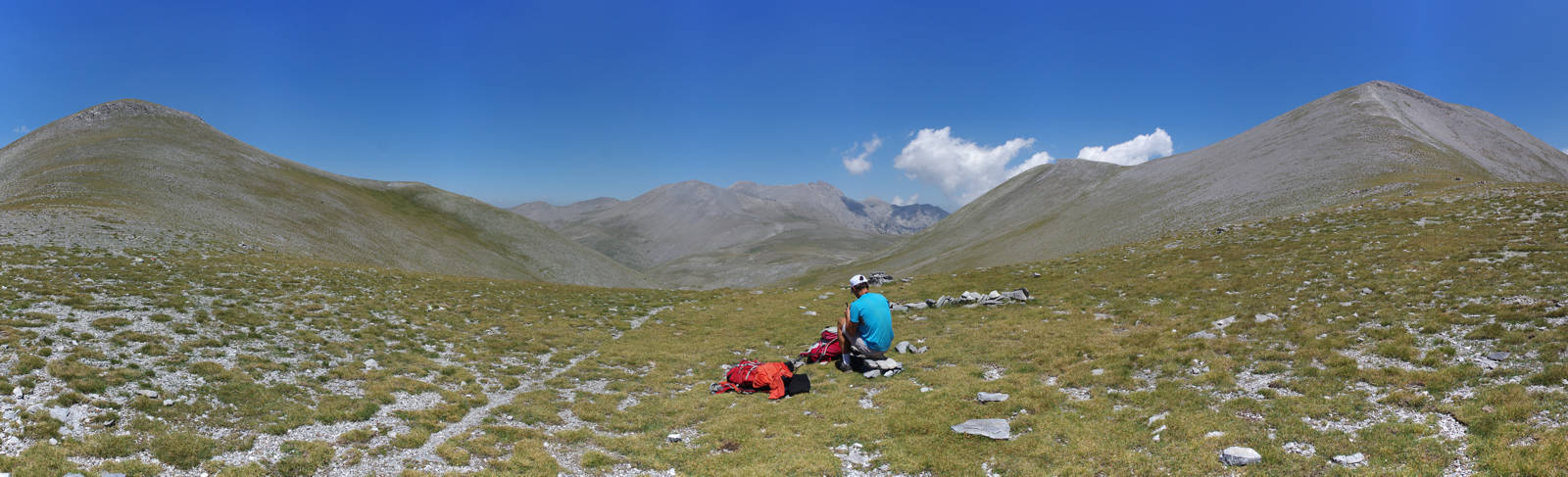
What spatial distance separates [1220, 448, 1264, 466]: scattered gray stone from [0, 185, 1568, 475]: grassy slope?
0.91 ft

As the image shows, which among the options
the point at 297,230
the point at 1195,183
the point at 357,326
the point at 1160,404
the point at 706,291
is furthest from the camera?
the point at 1195,183

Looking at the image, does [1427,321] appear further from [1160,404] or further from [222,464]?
[222,464]

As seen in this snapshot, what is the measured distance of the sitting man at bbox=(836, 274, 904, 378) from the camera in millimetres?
19594

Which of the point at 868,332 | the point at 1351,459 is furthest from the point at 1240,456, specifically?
the point at 868,332

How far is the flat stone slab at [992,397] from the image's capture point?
609 inches

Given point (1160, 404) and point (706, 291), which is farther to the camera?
point (706, 291)

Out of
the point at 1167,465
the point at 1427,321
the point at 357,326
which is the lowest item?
the point at 1167,465

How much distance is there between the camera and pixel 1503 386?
11.8 metres

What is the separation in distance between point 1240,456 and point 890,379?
9.87 meters

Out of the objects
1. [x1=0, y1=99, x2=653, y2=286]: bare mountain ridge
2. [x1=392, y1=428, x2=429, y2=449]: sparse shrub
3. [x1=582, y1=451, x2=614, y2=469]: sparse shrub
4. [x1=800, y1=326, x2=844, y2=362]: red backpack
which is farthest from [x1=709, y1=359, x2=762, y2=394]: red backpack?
[x1=0, y1=99, x2=653, y2=286]: bare mountain ridge

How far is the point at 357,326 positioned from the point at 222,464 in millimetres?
15775

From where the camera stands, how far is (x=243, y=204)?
8112 cm

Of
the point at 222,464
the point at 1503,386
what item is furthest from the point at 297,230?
the point at 1503,386

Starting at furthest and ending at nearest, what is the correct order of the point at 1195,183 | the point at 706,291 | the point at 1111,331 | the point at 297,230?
the point at 1195,183 → the point at 297,230 → the point at 706,291 → the point at 1111,331
